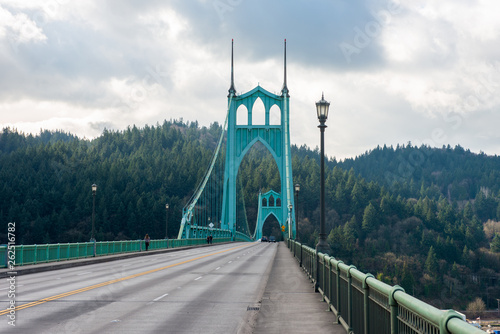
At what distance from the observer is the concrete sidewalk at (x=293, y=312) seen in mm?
10469

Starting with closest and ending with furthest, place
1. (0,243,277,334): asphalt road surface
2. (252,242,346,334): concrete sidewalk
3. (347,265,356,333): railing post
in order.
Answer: (347,265,356,333): railing post < (252,242,346,334): concrete sidewalk < (0,243,277,334): asphalt road surface

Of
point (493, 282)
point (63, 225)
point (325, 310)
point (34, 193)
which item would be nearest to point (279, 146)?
point (63, 225)

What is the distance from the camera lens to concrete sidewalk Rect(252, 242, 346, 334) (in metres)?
10.5

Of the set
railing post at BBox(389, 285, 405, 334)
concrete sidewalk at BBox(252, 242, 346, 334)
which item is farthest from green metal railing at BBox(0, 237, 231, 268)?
railing post at BBox(389, 285, 405, 334)

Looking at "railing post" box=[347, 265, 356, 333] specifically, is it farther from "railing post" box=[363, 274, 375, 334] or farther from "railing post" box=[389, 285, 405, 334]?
"railing post" box=[389, 285, 405, 334]

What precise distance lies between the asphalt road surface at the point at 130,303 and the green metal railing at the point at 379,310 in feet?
6.15

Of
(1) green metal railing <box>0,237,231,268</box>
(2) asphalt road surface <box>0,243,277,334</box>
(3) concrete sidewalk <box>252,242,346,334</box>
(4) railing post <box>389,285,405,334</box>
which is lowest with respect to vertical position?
(2) asphalt road surface <box>0,243,277,334</box>

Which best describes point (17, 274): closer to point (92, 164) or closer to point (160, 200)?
point (160, 200)

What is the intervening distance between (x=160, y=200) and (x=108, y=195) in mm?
14019

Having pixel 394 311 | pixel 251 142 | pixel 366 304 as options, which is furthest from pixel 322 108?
pixel 251 142

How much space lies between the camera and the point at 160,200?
160625 mm

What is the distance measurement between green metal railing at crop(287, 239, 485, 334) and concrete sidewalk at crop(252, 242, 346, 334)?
307 millimetres

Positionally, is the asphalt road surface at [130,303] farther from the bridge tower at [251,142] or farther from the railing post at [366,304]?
the bridge tower at [251,142]

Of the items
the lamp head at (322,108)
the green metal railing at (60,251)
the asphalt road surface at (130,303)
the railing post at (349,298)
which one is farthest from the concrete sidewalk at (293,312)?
Result: the green metal railing at (60,251)
